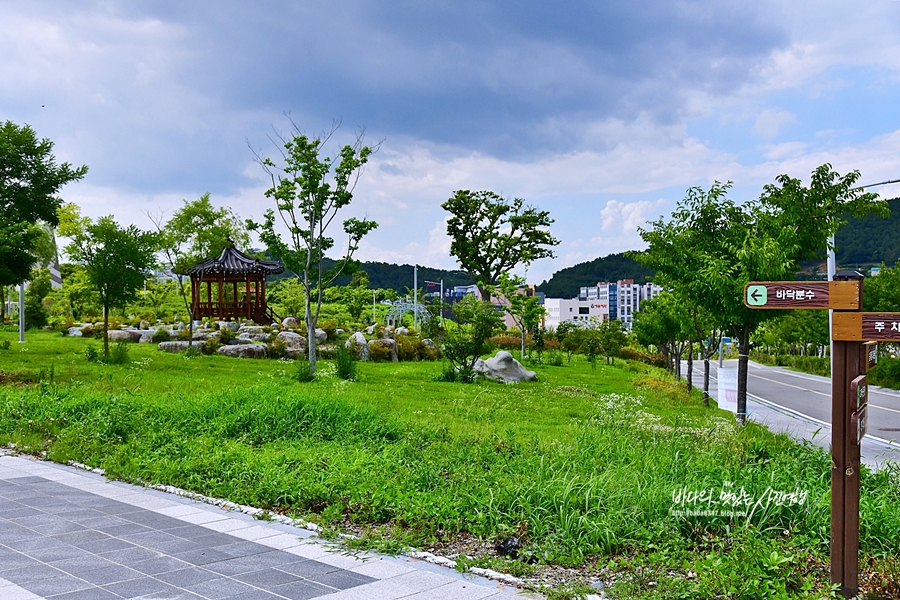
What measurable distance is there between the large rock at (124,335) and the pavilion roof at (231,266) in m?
3.91

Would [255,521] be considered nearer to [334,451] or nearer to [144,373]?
[334,451]

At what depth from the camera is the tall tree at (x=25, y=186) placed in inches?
632

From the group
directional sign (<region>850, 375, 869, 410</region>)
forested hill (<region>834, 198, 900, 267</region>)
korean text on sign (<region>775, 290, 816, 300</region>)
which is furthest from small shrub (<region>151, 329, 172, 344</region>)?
forested hill (<region>834, 198, 900, 267</region>)

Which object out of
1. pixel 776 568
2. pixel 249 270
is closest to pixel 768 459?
pixel 776 568

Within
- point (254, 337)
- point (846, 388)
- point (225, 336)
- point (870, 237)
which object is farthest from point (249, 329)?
point (870, 237)

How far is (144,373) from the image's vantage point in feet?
47.9

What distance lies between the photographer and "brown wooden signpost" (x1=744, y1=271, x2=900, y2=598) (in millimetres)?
3848

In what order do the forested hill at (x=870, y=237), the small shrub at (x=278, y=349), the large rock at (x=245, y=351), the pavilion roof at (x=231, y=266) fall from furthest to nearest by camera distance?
1. the forested hill at (x=870, y=237)
2. the pavilion roof at (x=231, y=266)
3. the small shrub at (x=278, y=349)
4. the large rock at (x=245, y=351)

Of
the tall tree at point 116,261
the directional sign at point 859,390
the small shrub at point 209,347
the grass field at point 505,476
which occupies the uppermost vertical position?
Answer: the tall tree at point 116,261

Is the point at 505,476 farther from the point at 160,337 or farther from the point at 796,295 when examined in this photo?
the point at 160,337

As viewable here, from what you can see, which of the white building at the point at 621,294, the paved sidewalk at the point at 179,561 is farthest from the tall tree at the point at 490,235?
the white building at the point at 621,294

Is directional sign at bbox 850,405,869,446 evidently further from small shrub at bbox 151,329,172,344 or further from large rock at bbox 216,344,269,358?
small shrub at bbox 151,329,172,344

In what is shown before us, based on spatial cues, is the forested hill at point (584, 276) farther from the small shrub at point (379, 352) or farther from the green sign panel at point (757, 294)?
the green sign panel at point (757, 294)

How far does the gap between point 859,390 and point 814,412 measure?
16925 mm
